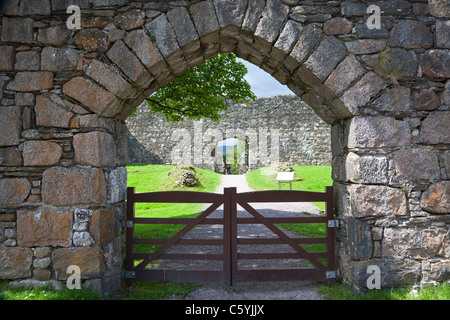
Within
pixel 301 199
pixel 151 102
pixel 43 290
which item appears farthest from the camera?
pixel 151 102

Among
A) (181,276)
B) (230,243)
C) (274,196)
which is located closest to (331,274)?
(274,196)

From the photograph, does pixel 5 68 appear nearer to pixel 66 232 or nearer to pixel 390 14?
pixel 66 232

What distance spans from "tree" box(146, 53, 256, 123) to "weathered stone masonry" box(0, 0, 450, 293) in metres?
3.07

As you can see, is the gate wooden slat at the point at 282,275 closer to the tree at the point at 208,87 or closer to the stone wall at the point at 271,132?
the tree at the point at 208,87

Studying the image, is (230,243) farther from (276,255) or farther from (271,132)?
(271,132)

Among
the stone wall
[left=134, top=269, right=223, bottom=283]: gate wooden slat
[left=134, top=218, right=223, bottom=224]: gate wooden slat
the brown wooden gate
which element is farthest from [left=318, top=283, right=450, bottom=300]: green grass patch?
the stone wall

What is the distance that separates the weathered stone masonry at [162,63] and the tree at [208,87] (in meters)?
3.07

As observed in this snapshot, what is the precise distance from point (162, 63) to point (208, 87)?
10.6 ft

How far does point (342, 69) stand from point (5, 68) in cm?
397

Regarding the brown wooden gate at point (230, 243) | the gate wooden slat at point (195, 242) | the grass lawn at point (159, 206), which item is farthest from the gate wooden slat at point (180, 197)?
the grass lawn at point (159, 206)

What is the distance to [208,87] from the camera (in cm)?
697

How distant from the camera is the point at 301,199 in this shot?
431 cm

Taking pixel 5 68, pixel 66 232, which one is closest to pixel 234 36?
pixel 5 68

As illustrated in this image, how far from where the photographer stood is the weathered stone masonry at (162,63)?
362cm
